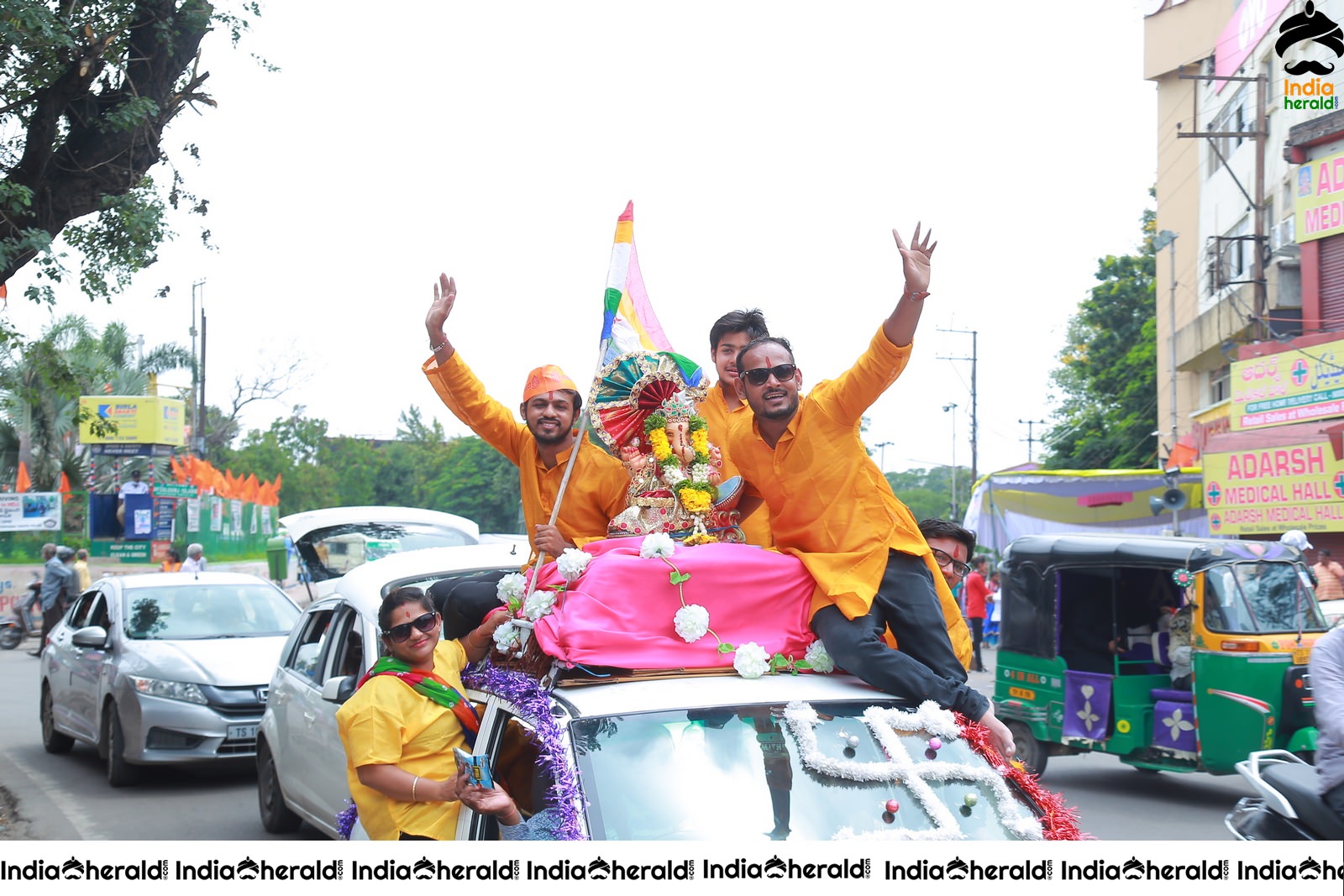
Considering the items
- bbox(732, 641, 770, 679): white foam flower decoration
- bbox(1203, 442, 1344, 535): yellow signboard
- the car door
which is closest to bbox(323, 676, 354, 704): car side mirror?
the car door

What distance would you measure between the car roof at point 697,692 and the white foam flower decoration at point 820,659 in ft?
0.18

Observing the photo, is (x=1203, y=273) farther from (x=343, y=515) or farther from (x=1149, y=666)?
(x=343, y=515)

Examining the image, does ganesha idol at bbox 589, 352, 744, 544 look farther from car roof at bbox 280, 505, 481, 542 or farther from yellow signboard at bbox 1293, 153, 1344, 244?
yellow signboard at bbox 1293, 153, 1344, 244

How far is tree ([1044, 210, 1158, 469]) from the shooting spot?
3925 cm

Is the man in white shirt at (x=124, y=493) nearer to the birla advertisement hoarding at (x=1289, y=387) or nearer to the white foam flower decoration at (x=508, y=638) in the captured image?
the birla advertisement hoarding at (x=1289, y=387)

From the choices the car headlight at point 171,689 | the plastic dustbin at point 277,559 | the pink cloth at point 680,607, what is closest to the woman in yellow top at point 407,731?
the pink cloth at point 680,607

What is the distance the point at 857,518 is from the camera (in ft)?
12.7

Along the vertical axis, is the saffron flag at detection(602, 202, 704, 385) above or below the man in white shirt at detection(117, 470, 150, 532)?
above

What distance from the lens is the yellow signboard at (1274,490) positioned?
63.4 ft

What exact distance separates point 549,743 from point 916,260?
1808 mm

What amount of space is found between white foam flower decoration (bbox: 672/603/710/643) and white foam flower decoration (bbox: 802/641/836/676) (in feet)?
1.19

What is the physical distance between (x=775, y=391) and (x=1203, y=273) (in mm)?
31450

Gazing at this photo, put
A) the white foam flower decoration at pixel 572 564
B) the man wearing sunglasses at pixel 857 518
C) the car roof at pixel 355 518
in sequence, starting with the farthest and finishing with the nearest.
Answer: the car roof at pixel 355 518 < the white foam flower decoration at pixel 572 564 < the man wearing sunglasses at pixel 857 518
